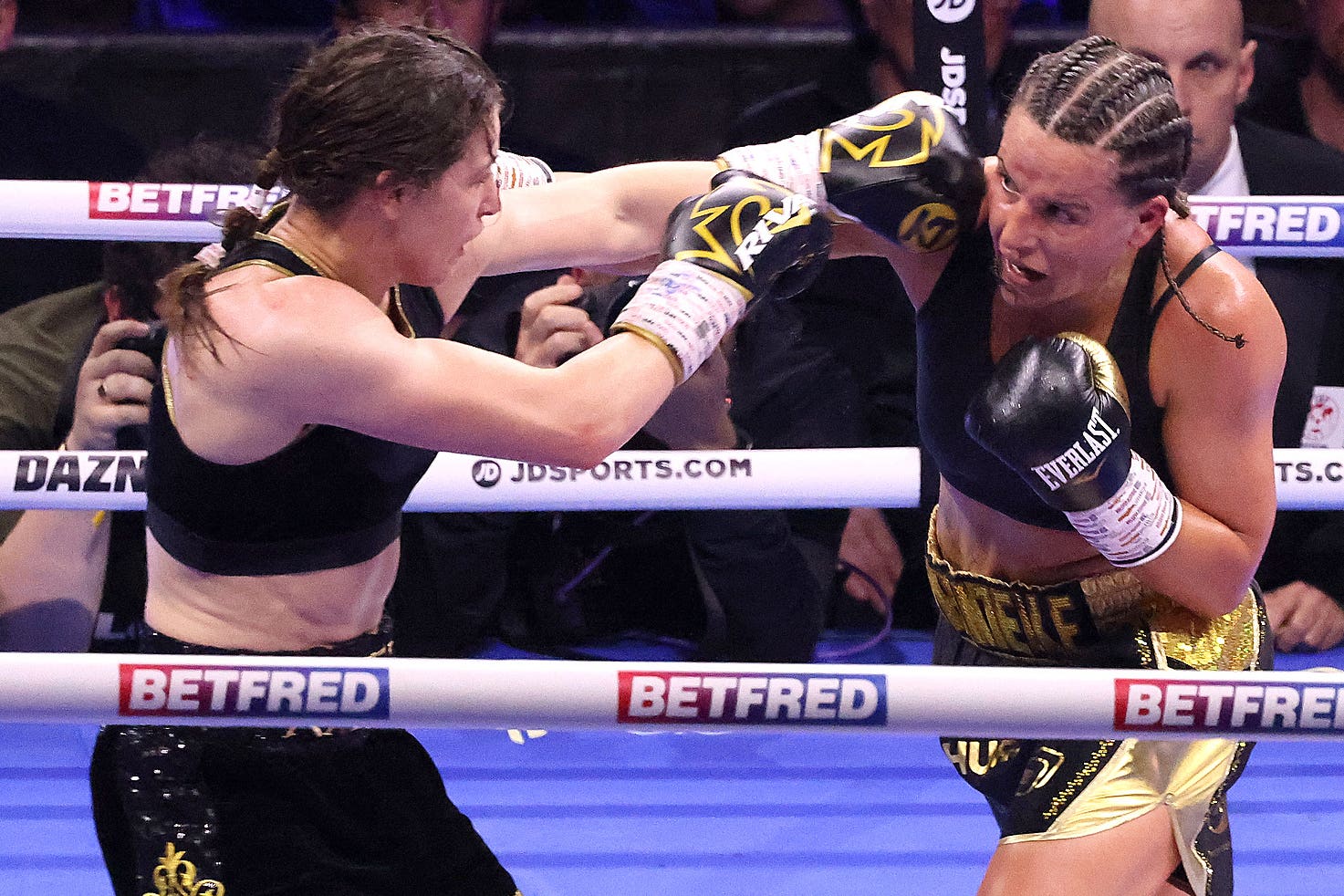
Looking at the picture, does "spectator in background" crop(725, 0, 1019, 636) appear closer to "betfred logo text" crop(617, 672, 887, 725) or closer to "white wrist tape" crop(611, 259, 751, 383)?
"white wrist tape" crop(611, 259, 751, 383)

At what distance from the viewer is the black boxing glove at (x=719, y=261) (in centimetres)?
156

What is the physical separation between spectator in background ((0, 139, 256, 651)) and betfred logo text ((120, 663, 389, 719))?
46.7 inches

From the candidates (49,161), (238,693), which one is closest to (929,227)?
(238,693)

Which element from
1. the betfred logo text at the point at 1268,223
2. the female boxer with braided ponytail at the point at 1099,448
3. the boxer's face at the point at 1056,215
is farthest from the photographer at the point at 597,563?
the boxer's face at the point at 1056,215

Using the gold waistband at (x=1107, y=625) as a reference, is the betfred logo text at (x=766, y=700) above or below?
above

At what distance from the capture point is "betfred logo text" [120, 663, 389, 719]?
146cm

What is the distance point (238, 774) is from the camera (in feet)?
5.26

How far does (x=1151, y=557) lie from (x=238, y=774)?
3.10 ft

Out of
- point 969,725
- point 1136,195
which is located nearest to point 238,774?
point 969,725

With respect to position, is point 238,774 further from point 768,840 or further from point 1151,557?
point 768,840

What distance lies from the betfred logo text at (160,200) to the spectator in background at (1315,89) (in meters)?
2.26

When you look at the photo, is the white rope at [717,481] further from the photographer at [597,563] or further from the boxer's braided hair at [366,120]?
the boxer's braided hair at [366,120]

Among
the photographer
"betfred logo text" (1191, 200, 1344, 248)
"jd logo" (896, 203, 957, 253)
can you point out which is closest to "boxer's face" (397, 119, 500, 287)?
"jd logo" (896, 203, 957, 253)

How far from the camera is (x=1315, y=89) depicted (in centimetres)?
336
